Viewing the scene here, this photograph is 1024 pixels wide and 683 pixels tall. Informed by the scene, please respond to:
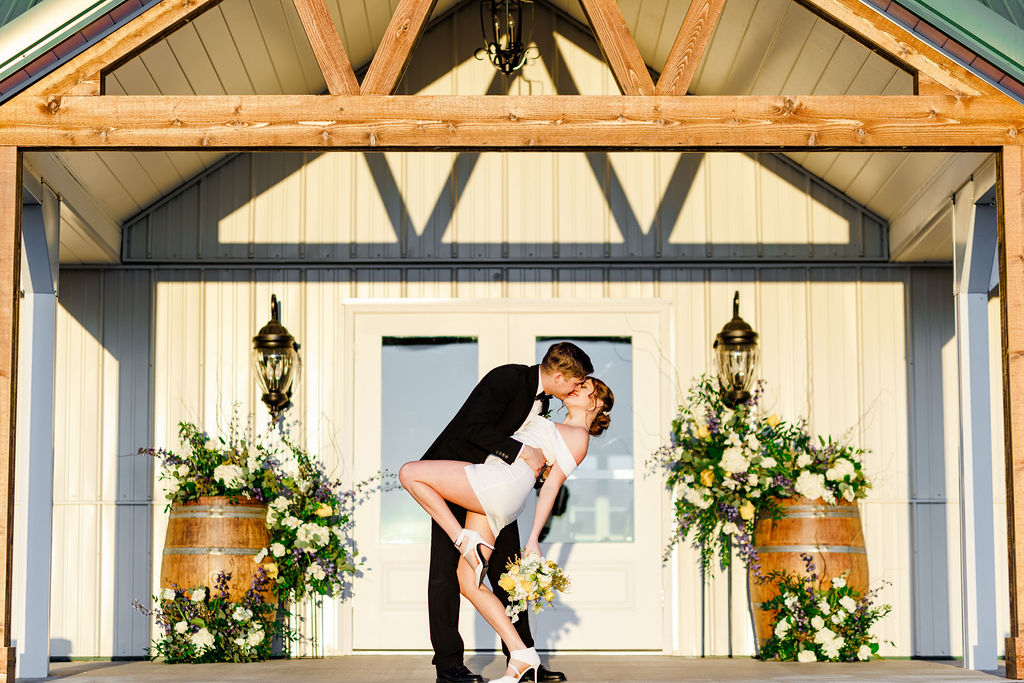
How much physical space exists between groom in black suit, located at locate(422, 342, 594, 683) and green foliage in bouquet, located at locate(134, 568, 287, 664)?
81.6 inches

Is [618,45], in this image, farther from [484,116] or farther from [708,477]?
[708,477]

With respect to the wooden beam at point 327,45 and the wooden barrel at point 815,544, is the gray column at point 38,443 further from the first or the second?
the wooden barrel at point 815,544

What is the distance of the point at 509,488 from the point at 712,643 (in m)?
3.03

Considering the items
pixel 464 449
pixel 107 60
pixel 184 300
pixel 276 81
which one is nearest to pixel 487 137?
pixel 464 449

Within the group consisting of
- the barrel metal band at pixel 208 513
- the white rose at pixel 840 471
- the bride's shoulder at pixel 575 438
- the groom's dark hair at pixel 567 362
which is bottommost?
the barrel metal band at pixel 208 513

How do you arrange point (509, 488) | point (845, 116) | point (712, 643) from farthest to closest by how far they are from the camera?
point (712, 643)
point (845, 116)
point (509, 488)

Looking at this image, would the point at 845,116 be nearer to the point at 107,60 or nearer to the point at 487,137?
the point at 487,137

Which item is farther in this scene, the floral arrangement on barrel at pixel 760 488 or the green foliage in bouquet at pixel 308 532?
the green foliage in bouquet at pixel 308 532

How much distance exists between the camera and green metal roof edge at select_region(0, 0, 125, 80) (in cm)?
504

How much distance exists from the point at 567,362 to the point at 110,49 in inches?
88.7

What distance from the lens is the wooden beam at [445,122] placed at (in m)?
5.19

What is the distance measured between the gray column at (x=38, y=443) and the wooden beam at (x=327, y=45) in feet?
5.22

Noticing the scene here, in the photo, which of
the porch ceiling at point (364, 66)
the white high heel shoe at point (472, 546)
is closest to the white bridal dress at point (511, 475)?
the white high heel shoe at point (472, 546)

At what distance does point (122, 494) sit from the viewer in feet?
24.7
